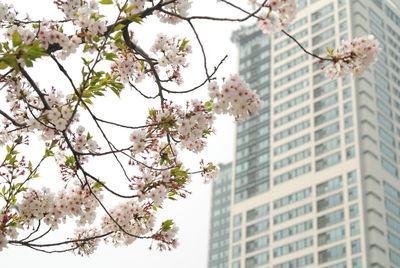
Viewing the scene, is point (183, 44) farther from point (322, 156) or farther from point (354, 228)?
point (322, 156)

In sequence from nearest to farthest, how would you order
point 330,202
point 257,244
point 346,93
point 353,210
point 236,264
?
point 353,210
point 330,202
point 346,93
point 257,244
point 236,264

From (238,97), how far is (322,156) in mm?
86035

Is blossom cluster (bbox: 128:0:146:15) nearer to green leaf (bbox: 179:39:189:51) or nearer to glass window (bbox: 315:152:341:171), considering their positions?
green leaf (bbox: 179:39:189:51)

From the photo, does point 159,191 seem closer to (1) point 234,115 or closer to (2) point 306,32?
(1) point 234,115

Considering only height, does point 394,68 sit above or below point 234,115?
above

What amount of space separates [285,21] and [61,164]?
9.78ft

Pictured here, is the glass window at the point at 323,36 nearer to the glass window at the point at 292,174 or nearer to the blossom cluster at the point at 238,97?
the glass window at the point at 292,174

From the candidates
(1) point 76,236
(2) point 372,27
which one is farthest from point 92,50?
(2) point 372,27

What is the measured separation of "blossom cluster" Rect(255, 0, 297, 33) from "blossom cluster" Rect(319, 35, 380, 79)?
782mm

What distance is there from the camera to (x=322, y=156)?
299 feet

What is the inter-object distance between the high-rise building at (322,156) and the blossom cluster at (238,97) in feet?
244

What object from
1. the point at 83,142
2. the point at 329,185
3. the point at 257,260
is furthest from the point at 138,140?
the point at 257,260

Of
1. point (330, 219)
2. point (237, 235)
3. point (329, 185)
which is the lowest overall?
point (330, 219)

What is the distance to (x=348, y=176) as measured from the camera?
85812mm
